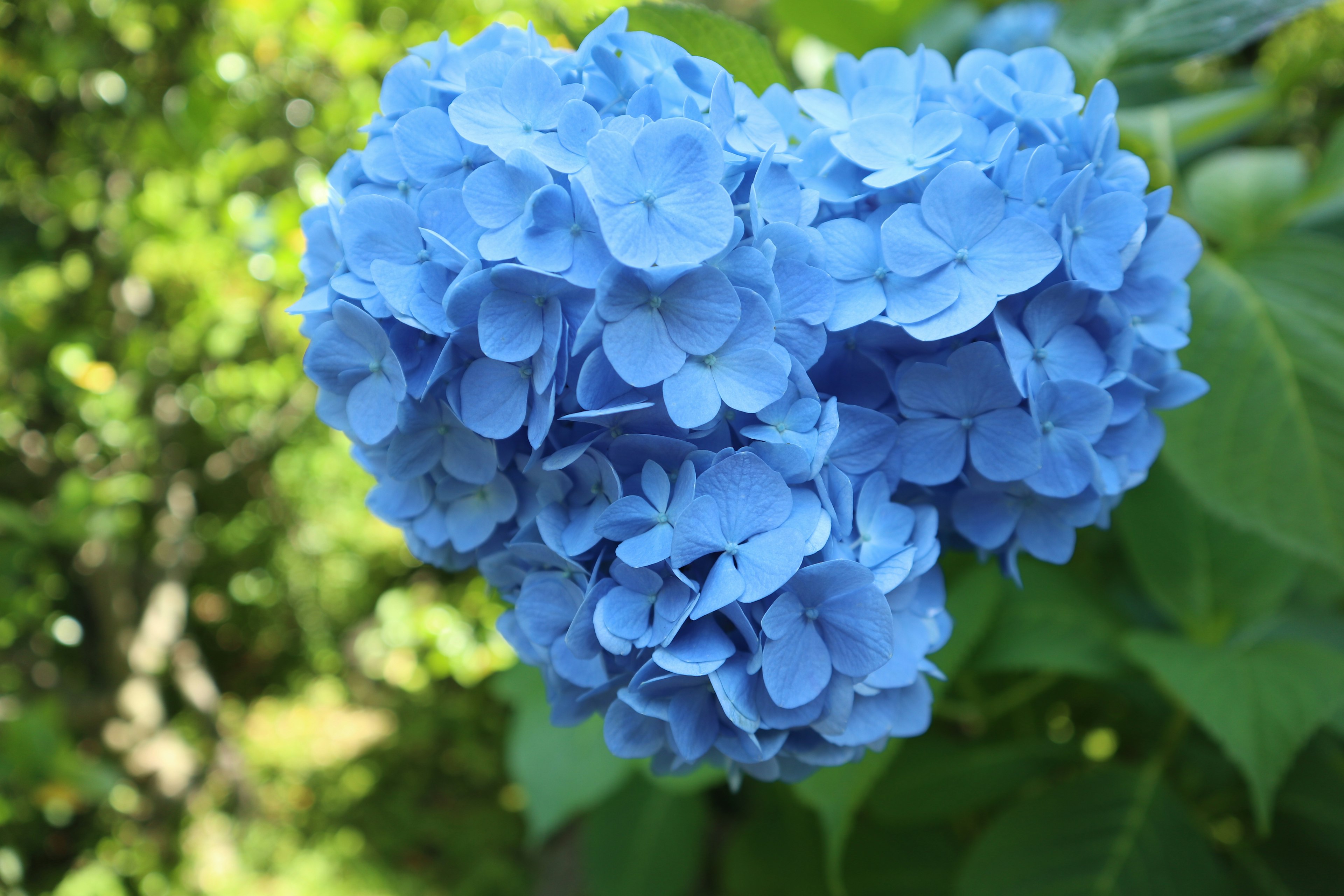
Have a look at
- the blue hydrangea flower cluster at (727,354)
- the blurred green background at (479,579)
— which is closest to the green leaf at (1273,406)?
the blurred green background at (479,579)

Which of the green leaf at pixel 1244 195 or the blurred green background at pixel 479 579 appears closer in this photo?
the blurred green background at pixel 479 579

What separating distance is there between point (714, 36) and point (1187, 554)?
66 cm

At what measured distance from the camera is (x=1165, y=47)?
1.95 feet

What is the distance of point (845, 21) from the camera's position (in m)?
1.01

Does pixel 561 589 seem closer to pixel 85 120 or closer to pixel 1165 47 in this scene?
pixel 1165 47

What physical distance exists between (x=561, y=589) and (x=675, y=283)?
5.3 inches

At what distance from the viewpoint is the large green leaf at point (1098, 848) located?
784mm

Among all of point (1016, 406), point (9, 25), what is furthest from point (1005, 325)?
point (9, 25)

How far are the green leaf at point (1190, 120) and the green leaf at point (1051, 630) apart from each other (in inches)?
14.9

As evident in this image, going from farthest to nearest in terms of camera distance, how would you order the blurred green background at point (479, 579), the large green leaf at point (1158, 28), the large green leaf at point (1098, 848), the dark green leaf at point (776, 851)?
the dark green leaf at point (776, 851) → the large green leaf at point (1098, 848) → the blurred green background at point (479, 579) → the large green leaf at point (1158, 28)

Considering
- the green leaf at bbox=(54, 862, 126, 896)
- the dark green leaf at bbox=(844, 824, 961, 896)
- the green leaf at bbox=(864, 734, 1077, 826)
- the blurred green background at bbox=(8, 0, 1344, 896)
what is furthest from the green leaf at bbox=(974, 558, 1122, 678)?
the green leaf at bbox=(54, 862, 126, 896)

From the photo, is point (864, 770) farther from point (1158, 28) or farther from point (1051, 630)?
point (1158, 28)

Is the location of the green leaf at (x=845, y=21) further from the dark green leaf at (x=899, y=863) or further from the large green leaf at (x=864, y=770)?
the dark green leaf at (x=899, y=863)

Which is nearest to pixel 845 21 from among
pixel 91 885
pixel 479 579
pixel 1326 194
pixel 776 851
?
pixel 1326 194
